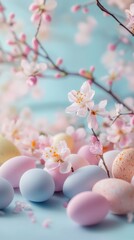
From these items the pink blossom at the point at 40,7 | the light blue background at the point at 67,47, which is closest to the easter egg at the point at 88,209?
the pink blossom at the point at 40,7

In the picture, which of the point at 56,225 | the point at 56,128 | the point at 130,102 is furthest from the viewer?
the point at 56,128

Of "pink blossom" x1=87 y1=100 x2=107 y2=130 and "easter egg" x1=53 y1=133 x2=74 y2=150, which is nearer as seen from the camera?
"pink blossom" x1=87 y1=100 x2=107 y2=130

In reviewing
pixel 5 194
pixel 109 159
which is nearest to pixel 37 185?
pixel 5 194

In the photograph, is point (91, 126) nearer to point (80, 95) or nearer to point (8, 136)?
point (80, 95)

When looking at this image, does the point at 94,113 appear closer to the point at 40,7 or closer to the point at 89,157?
the point at 89,157

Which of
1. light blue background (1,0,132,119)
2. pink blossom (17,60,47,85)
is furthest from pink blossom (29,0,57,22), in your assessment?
light blue background (1,0,132,119)

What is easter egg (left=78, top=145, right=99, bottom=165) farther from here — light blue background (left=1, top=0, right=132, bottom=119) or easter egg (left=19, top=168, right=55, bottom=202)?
light blue background (left=1, top=0, right=132, bottom=119)

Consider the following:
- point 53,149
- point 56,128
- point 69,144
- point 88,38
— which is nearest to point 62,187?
point 53,149

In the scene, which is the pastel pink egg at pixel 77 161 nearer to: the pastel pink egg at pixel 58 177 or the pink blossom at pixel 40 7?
the pastel pink egg at pixel 58 177
